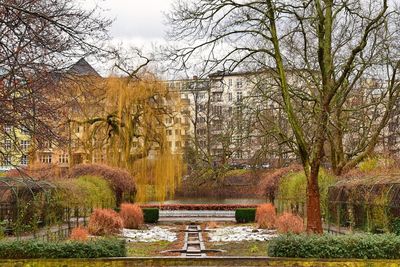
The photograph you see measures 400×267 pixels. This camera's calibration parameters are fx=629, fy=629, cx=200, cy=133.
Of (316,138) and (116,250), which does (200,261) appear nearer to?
(116,250)

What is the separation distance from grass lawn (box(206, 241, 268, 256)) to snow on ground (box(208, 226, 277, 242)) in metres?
1.31

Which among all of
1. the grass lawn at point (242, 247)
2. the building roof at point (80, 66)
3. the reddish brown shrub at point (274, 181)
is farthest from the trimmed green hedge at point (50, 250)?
the reddish brown shrub at point (274, 181)

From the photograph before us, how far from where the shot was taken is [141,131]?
40781 millimetres

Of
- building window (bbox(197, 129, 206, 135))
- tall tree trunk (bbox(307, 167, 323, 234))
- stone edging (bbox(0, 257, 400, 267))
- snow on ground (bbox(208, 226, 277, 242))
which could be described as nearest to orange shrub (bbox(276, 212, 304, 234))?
snow on ground (bbox(208, 226, 277, 242))

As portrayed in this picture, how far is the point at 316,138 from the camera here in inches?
745

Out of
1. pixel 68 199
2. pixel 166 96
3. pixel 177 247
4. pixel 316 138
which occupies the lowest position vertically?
pixel 177 247

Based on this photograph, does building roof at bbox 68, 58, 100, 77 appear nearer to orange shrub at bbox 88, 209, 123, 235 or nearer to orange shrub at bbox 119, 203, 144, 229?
orange shrub at bbox 88, 209, 123, 235

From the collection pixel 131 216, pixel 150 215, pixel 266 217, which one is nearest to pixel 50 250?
pixel 131 216

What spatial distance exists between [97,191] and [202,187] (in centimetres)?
2666

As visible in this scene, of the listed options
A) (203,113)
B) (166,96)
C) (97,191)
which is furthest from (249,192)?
(97,191)

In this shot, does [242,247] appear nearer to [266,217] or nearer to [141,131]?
[266,217]

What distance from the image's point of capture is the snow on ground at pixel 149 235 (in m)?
25.0

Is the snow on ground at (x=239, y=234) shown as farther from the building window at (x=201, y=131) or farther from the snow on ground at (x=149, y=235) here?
the building window at (x=201, y=131)

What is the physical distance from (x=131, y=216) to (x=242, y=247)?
9.67m
